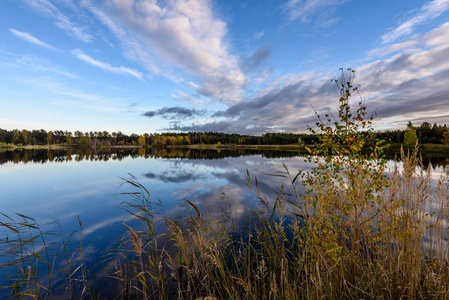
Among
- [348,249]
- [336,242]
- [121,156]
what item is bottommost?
[121,156]

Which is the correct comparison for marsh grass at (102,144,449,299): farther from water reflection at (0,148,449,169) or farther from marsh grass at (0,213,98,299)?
water reflection at (0,148,449,169)

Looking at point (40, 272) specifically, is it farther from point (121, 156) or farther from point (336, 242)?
point (121, 156)

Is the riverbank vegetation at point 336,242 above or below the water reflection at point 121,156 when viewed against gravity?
above

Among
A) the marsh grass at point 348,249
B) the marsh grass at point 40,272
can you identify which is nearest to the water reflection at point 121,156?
the marsh grass at point 348,249

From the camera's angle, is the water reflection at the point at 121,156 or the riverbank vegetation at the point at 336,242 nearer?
the riverbank vegetation at the point at 336,242

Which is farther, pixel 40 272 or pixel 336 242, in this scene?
pixel 40 272

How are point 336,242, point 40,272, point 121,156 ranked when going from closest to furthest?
point 336,242 → point 40,272 → point 121,156

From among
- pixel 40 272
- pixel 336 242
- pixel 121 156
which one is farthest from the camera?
pixel 121 156

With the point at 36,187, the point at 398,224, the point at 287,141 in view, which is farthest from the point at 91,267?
the point at 287,141

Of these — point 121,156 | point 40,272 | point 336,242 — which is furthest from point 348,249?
point 121,156

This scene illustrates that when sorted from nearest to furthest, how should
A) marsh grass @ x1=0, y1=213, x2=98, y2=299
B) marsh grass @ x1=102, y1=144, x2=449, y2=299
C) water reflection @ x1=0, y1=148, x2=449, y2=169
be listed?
marsh grass @ x1=102, y1=144, x2=449, y2=299, marsh grass @ x1=0, y1=213, x2=98, y2=299, water reflection @ x1=0, y1=148, x2=449, y2=169

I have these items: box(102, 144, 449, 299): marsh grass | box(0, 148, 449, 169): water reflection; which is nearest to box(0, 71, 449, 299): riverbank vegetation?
box(102, 144, 449, 299): marsh grass

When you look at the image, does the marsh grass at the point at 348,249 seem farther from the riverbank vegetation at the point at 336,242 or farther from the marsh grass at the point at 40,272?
the marsh grass at the point at 40,272

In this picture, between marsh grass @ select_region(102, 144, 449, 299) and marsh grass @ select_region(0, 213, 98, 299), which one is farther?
marsh grass @ select_region(0, 213, 98, 299)
